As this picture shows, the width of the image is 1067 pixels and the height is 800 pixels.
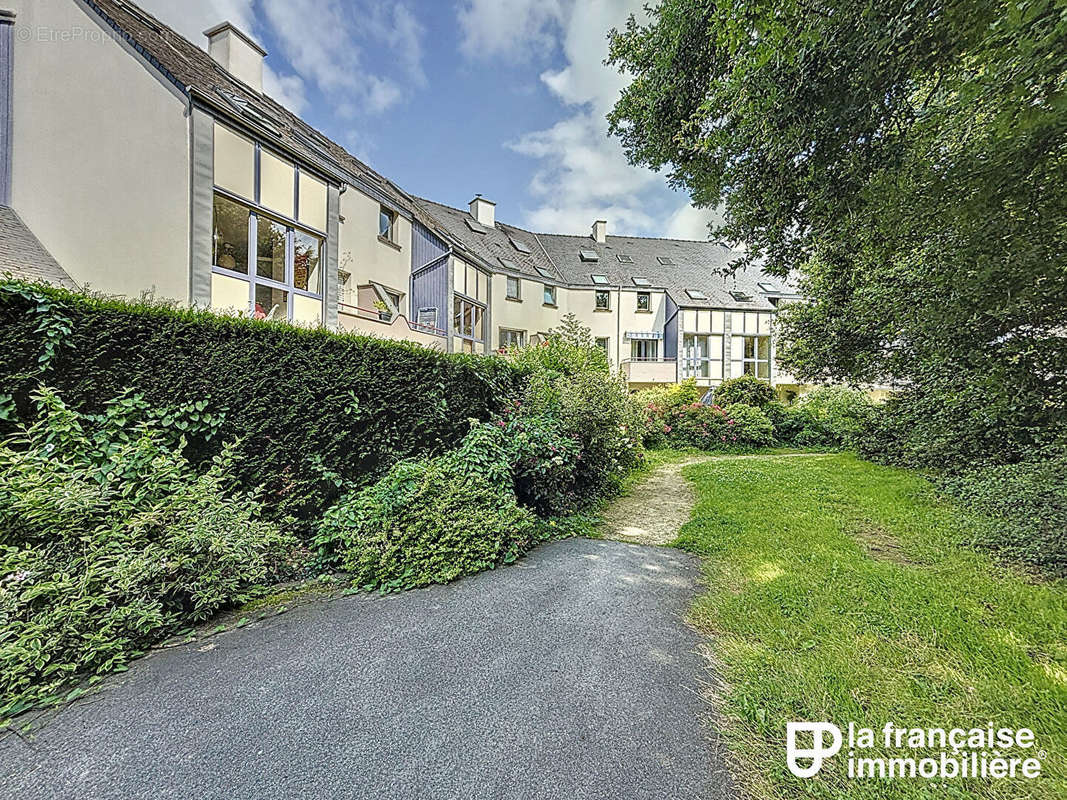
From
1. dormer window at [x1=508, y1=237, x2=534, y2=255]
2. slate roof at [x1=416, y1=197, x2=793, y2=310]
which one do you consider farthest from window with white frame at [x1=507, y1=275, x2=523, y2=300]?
dormer window at [x1=508, y1=237, x2=534, y2=255]

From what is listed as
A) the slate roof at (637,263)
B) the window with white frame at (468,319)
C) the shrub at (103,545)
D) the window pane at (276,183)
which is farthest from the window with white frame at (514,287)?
the shrub at (103,545)

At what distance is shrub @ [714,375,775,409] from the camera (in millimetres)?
17016

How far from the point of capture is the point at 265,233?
7840mm

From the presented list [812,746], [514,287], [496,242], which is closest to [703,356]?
[514,287]

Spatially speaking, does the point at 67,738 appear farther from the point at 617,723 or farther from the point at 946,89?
the point at 946,89

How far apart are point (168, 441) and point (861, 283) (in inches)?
419

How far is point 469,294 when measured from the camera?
Answer: 16.3 meters

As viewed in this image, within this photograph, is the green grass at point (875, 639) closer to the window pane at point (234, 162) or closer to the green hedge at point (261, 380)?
the green hedge at point (261, 380)

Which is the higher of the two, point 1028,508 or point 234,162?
point 234,162

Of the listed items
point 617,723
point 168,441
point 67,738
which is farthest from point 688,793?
point 168,441

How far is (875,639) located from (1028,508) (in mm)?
3419

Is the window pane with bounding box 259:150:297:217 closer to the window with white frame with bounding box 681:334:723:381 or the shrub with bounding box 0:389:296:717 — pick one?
the shrub with bounding box 0:389:296:717

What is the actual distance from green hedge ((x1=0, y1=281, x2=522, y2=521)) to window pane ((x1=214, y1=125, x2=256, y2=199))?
4057mm

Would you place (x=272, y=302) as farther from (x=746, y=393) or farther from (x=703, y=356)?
(x=703, y=356)
